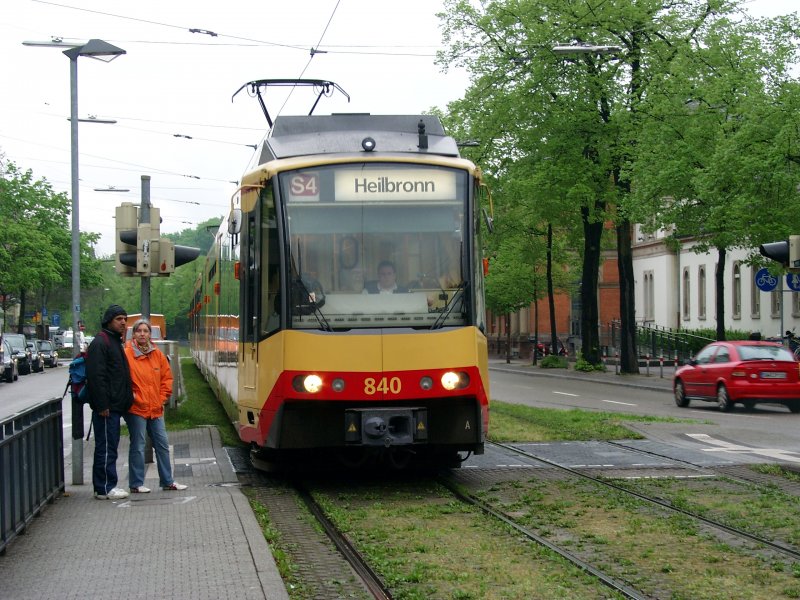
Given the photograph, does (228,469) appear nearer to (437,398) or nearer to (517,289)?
(437,398)

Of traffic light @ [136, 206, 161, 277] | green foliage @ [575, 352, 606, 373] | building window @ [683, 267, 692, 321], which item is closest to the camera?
traffic light @ [136, 206, 161, 277]

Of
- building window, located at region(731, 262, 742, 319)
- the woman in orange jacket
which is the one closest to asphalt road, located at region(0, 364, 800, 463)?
the woman in orange jacket

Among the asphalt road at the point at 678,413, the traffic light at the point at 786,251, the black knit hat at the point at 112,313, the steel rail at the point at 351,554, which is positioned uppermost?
the traffic light at the point at 786,251

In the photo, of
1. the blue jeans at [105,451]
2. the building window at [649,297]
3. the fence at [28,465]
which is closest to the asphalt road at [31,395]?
the blue jeans at [105,451]

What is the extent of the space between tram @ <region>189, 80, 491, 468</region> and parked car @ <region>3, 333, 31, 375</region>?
41.8m

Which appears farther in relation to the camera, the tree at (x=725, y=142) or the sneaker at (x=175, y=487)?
the tree at (x=725, y=142)

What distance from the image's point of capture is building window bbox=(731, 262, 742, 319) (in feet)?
196

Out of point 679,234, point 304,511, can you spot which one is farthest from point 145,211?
point 679,234

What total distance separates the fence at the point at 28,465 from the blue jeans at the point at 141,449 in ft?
2.15

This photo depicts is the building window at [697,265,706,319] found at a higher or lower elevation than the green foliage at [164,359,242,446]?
higher

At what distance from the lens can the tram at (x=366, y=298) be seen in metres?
11.6

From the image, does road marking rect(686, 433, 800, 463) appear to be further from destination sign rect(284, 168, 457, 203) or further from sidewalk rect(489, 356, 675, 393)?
sidewalk rect(489, 356, 675, 393)

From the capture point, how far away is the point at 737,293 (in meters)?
60.4

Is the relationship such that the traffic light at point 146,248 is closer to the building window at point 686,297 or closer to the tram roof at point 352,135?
the tram roof at point 352,135
